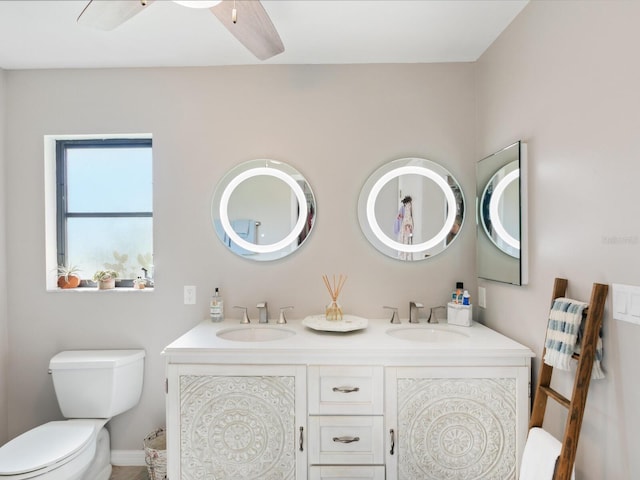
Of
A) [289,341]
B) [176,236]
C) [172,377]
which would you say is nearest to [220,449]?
[172,377]

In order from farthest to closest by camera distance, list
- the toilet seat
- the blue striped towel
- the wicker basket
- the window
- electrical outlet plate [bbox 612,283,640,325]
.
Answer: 1. the window
2. the wicker basket
3. the toilet seat
4. the blue striped towel
5. electrical outlet plate [bbox 612,283,640,325]

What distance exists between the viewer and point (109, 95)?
2.25 metres

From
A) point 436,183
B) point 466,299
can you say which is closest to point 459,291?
point 466,299

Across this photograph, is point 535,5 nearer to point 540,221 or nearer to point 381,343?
point 540,221

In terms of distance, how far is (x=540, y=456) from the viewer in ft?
4.32

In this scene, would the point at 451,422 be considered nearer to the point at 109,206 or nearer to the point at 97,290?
the point at 97,290

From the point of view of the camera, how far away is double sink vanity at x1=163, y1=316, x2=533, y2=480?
1637 mm

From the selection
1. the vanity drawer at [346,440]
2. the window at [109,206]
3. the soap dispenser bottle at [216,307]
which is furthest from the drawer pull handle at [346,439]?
the window at [109,206]

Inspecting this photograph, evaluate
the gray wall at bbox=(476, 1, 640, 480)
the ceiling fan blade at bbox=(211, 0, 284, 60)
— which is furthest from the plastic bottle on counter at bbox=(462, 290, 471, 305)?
the ceiling fan blade at bbox=(211, 0, 284, 60)

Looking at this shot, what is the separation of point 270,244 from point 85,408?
52.6 inches

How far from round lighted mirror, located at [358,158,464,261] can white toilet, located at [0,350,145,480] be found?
158 centimetres

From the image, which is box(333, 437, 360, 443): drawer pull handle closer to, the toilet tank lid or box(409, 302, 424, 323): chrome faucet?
box(409, 302, 424, 323): chrome faucet

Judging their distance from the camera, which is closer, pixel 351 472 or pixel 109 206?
pixel 351 472

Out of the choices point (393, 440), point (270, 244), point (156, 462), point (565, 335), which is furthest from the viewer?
point (270, 244)
